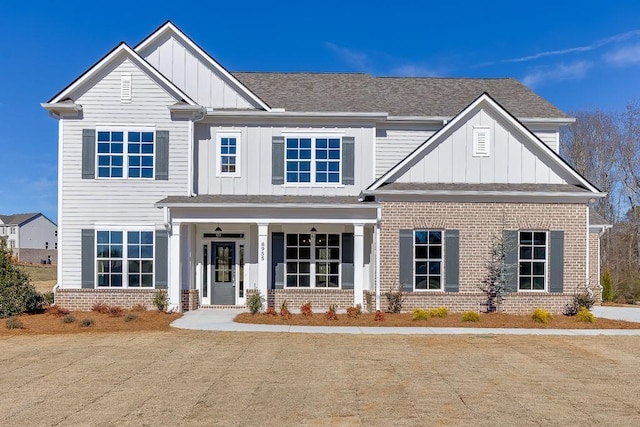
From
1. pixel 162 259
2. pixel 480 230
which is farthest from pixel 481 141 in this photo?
pixel 162 259

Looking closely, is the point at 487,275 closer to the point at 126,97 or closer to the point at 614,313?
the point at 614,313

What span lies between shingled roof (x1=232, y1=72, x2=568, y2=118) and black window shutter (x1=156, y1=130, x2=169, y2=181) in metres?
4.16

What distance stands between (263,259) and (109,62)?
8.19 metres

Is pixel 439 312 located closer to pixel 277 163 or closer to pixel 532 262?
pixel 532 262

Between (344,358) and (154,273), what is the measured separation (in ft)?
30.4

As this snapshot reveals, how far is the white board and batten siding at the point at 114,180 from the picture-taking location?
1784 centimetres

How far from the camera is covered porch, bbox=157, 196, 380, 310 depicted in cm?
1705

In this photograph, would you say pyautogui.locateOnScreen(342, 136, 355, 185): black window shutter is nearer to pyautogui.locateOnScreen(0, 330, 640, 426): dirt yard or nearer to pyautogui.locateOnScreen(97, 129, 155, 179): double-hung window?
pyautogui.locateOnScreen(97, 129, 155, 179): double-hung window

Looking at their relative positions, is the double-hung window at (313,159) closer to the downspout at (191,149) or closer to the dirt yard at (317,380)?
the downspout at (191,149)

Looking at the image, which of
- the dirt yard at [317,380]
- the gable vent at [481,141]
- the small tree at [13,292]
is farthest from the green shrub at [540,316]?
the small tree at [13,292]

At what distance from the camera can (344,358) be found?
10.5 meters

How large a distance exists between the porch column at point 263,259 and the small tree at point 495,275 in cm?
667

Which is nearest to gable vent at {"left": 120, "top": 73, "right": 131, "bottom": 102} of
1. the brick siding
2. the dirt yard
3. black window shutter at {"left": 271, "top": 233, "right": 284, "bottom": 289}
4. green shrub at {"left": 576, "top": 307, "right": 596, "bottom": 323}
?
black window shutter at {"left": 271, "top": 233, "right": 284, "bottom": 289}

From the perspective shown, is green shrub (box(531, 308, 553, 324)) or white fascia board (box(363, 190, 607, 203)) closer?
green shrub (box(531, 308, 553, 324))
